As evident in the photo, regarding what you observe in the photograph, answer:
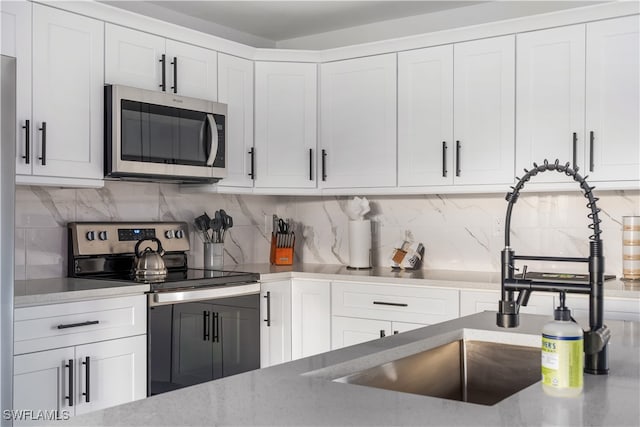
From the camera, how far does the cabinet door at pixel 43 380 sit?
2.68 m

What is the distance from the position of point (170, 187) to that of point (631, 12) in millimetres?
2640

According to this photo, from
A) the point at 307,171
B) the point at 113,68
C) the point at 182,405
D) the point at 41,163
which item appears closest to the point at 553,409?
the point at 182,405

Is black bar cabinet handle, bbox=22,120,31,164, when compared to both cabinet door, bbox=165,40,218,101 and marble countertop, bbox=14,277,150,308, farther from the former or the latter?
cabinet door, bbox=165,40,218,101

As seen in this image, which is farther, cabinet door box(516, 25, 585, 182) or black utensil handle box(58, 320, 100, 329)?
cabinet door box(516, 25, 585, 182)

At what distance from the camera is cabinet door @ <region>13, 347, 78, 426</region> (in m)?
2.68

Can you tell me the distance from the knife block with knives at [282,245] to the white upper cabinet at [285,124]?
41cm

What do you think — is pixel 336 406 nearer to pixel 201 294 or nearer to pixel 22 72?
pixel 201 294

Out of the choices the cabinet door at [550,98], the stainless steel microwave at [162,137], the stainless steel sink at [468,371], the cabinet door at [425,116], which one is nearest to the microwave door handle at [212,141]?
the stainless steel microwave at [162,137]

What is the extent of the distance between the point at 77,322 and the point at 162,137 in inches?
44.5

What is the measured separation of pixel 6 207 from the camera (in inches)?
99.9

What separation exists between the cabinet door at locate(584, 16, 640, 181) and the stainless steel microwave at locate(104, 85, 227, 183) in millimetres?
1968

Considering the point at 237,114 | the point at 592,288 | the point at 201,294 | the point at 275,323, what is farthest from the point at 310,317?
the point at 592,288

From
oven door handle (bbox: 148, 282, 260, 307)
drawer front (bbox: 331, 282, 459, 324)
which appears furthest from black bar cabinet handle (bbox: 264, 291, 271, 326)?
drawer front (bbox: 331, 282, 459, 324)

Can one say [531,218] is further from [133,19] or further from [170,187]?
[133,19]
